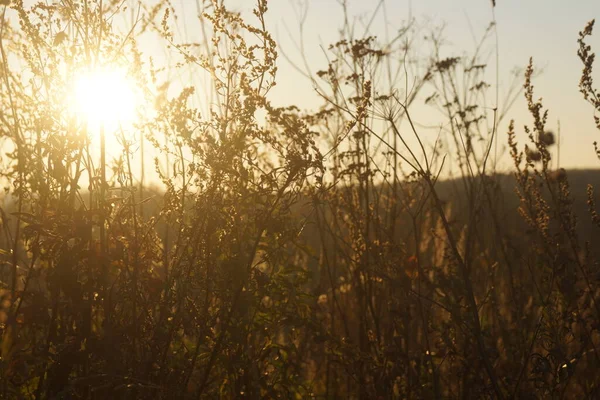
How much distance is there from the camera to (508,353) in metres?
3.85

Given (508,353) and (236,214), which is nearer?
(236,214)

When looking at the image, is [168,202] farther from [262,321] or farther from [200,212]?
[262,321]

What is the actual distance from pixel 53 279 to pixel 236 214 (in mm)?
760

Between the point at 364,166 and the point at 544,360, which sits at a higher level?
the point at 364,166

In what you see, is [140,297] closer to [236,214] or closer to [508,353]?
[236,214]

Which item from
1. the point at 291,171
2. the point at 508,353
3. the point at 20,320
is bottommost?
the point at 508,353

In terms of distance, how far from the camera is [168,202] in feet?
9.46

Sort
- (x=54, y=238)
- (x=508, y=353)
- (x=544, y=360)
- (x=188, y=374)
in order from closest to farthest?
(x=54, y=238)
(x=188, y=374)
(x=544, y=360)
(x=508, y=353)

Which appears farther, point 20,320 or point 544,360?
point 544,360

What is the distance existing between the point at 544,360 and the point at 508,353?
2.96 ft

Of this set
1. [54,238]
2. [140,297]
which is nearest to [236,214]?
[140,297]

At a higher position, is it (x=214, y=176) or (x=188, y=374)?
(x=214, y=176)

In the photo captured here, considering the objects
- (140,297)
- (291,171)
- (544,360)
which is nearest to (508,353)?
(544,360)

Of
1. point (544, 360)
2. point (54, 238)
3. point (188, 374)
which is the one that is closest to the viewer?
point (54, 238)
